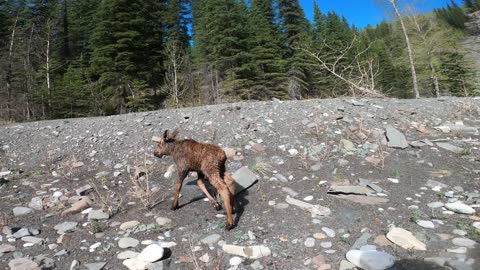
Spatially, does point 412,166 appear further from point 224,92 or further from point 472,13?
point 472,13

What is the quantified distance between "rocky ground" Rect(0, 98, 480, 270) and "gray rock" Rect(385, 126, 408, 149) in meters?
0.03

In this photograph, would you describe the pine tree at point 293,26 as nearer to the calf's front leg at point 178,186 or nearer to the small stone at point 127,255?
the calf's front leg at point 178,186

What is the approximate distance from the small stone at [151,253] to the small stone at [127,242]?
34 cm

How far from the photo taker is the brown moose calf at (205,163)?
3984mm

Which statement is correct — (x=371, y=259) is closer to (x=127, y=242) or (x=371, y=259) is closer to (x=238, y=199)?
(x=238, y=199)

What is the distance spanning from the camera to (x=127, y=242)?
12.1 ft

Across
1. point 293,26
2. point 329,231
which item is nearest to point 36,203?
point 329,231

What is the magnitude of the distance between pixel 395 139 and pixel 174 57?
1384 centimetres

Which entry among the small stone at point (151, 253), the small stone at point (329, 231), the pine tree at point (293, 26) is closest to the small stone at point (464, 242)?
the small stone at point (329, 231)

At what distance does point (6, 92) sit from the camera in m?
21.0

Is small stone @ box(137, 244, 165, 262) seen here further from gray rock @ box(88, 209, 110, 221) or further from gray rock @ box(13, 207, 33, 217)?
gray rock @ box(13, 207, 33, 217)

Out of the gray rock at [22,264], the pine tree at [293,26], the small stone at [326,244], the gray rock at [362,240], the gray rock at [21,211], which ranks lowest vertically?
the small stone at [326,244]

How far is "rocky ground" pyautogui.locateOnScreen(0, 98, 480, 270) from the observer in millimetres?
3344

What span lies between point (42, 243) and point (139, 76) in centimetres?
2476
